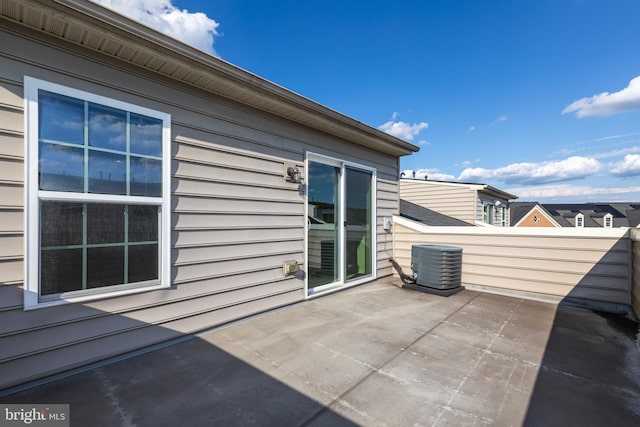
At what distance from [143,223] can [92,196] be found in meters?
0.40

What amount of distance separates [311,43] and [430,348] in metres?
7.21

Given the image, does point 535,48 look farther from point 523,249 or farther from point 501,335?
point 501,335

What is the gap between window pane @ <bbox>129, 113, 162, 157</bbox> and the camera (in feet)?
7.33

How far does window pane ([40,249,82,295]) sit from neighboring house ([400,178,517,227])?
9833 millimetres

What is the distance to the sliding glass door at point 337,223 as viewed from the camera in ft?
12.4

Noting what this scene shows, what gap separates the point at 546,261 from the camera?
3748 mm

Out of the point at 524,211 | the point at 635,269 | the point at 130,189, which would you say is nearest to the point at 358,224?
the point at 130,189

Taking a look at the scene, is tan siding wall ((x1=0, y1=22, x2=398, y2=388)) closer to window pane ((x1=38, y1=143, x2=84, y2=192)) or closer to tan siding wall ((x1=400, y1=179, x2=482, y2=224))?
window pane ((x1=38, y1=143, x2=84, y2=192))

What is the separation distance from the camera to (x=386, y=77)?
317 inches

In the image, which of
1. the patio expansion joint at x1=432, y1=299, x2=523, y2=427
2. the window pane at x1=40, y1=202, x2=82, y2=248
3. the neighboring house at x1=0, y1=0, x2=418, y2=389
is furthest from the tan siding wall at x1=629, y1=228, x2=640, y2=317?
the window pane at x1=40, y1=202, x2=82, y2=248

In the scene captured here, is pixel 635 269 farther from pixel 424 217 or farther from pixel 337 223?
pixel 424 217

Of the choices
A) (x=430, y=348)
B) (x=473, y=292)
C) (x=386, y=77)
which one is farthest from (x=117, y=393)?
(x=386, y=77)

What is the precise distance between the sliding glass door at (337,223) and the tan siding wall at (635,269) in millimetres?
3054

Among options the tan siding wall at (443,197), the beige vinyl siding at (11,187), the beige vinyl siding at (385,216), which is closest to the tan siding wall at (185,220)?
the beige vinyl siding at (11,187)
